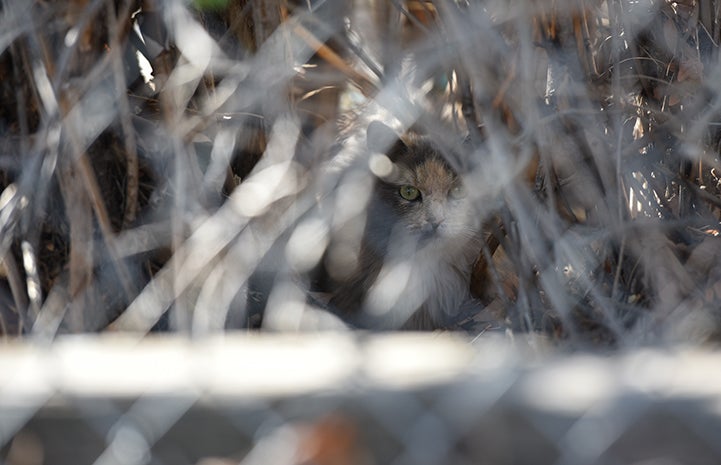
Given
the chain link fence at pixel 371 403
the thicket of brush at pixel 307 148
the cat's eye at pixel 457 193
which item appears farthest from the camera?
the cat's eye at pixel 457 193

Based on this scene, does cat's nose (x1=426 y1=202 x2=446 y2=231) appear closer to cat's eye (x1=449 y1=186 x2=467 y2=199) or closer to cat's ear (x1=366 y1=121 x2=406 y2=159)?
cat's eye (x1=449 y1=186 x2=467 y2=199)

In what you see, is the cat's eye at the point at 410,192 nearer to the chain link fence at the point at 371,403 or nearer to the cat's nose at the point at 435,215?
the cat's nose at the point at 435,215

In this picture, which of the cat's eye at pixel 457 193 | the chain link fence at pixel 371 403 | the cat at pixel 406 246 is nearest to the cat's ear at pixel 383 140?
the cat at pixel 406 246

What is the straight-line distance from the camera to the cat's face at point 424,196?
2.03 m

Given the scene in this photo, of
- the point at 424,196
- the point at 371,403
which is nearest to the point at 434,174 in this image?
the point at 424,196

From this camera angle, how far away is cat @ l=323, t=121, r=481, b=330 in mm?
2033

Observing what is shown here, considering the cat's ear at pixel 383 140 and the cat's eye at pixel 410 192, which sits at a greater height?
the cat's ear at pixel 383 140

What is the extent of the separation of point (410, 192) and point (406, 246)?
13 centimetres

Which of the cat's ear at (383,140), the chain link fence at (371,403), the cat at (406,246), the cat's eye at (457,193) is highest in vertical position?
the chain link fence at (371,403)

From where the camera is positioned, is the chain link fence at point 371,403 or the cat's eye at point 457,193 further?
the cat's eye at point 457,193

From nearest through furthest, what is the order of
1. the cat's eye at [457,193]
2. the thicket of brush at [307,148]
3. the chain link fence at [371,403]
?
the chain link fence at [371,403] → the thicket of brush at [307,148] → the cat's eye at [457,193]

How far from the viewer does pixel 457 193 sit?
6.68ft

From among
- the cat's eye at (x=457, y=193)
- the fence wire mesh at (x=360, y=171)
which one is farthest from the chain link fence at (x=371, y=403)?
the cat's eye at (x=457, y=193)

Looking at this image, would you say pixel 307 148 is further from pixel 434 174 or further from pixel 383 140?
pixel 434 174
